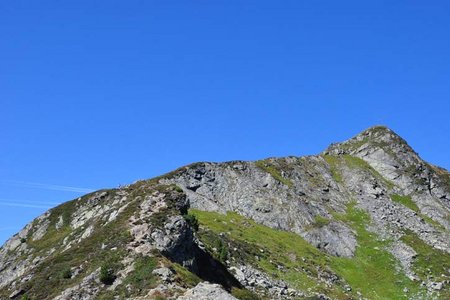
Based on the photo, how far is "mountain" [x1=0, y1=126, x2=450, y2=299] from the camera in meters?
47.8

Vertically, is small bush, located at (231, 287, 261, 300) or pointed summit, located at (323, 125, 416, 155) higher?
pointed summit, located at (323, 125, 416, 155)

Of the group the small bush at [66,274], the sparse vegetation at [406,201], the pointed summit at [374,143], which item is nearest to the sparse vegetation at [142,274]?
the small bush at [66,274]

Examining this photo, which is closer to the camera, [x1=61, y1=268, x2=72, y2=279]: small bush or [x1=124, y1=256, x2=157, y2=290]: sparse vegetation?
[x1=124, y1=256, x2=157, y2=290]: sparse vegetation

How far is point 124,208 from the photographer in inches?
2450

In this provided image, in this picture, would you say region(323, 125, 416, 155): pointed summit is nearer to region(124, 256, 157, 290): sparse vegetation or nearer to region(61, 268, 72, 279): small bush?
region(124, 256, 157, 290): sparse vegetation

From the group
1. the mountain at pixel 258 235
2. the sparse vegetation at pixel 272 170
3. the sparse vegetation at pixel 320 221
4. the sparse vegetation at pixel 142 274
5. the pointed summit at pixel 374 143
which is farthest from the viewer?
the pointed summit at pixel 374 143

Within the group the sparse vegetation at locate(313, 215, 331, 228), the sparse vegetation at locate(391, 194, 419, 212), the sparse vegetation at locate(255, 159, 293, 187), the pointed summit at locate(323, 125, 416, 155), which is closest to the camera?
the sparse vegetation at locate(313, 215, 331, 228)

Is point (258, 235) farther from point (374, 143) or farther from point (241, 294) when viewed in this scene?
point (374, 143)

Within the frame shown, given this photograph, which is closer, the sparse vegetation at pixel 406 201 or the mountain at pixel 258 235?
the mountain at pixel 258 235

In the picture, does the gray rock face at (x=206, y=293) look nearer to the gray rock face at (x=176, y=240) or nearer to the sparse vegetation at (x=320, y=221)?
the gray rock face at (x=176, y=240)

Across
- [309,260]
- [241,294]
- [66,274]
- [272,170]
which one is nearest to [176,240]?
[241,294]

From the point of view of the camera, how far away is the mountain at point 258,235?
4781 centimetres

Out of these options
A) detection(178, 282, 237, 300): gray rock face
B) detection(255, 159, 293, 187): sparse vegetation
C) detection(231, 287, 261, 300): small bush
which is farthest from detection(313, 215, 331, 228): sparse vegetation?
detection(178, 282, 237, 300): gray rock face

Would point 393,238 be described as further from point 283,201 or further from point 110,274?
point 110,274
